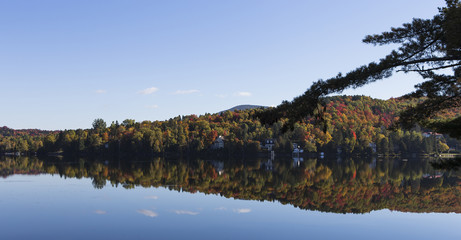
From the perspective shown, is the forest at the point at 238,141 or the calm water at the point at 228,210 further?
the forest at the point at 238,141

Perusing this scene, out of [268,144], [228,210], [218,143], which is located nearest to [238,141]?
[268,144]

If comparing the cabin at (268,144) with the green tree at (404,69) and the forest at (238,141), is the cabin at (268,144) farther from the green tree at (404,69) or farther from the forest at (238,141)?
the green tree at (404,69)

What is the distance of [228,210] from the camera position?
120 feet

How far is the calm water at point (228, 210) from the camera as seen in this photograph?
93.0ft

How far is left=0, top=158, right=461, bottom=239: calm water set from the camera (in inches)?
1116

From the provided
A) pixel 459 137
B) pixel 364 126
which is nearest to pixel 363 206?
pixel 459 137

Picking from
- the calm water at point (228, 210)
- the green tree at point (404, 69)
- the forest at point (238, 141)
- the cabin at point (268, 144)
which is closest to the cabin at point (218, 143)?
the forest at point (238, 141)

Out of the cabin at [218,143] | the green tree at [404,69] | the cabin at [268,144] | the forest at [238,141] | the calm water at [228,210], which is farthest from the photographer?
the cabin at [218,143]

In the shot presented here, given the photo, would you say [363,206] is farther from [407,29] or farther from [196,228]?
[407,29]

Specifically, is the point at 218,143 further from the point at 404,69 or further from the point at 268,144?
the point at 404,69

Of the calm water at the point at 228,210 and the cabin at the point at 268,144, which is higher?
the cabin at the point at 268,144

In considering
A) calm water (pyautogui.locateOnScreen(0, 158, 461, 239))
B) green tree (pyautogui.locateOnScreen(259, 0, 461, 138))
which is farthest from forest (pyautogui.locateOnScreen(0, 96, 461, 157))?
green tree (pyautogui.locateOnScreen(259, 0, 461, 138))

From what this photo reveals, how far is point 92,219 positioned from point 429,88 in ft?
90.4

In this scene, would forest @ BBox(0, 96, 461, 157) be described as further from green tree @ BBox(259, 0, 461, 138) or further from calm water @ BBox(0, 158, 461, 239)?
green tree @ BBox(259, 0, 461, 138)
